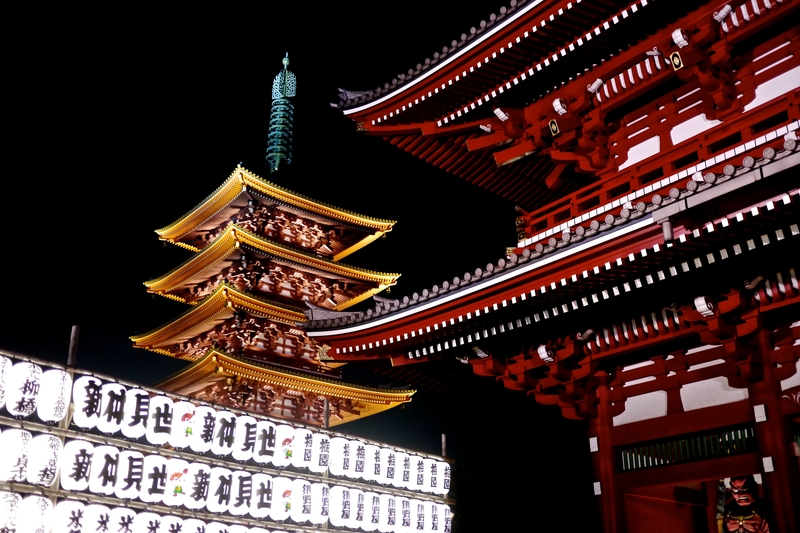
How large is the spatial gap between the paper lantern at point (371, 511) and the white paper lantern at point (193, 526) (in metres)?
3.14

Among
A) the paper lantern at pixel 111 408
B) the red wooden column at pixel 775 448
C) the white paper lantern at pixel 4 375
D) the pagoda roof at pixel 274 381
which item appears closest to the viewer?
the red wooden column at pixel 775 448

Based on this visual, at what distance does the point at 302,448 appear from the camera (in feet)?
41.3

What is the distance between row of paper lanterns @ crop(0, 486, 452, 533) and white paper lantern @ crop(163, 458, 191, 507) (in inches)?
9.9

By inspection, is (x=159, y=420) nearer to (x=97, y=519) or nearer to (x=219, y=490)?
(x=219, y=490)

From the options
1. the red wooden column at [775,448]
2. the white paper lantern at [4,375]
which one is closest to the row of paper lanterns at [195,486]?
the white paper lantern at [4,375]

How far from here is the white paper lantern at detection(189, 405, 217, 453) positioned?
11.5 m

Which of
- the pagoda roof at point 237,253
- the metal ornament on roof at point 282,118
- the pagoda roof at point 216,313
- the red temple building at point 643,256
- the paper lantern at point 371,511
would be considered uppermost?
the metal ornament on roof at point 282,118

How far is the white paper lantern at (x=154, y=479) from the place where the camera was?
10672 millimetres

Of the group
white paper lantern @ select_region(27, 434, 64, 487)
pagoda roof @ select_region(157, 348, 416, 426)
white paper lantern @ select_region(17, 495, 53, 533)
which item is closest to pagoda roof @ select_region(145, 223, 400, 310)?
pagoda roof @ select_region(157, 348, 416, 426)

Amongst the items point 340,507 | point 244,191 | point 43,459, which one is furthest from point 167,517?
point 244,191

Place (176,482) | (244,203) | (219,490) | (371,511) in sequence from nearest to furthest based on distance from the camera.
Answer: (176,482) → (219,490) → (371,511) → (244,203)

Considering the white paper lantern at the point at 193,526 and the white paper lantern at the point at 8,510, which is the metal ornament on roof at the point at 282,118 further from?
the white paper lantern at the point at 8,510

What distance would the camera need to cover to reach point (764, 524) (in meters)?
8.37

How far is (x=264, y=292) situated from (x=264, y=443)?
1408 centimetres
